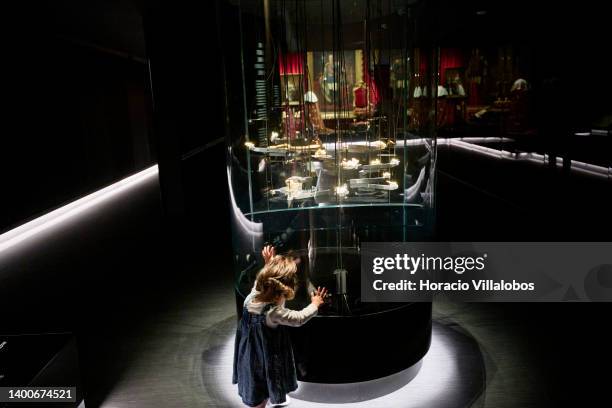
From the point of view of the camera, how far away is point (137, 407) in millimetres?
2465

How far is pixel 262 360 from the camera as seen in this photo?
2127 mm

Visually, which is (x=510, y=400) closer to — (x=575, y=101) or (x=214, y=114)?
(x=575, y=101)

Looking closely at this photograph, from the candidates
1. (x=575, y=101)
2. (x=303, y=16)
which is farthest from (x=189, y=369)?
(x=575, y=101)

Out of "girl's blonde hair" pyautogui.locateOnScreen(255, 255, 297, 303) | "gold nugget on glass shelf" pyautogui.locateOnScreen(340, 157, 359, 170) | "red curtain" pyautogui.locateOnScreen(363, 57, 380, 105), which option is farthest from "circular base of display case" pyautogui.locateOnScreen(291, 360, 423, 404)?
"red curtain" pyautogui.locateOnScreen(363, 57, 380, 105)

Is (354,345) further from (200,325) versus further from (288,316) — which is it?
(200,325)

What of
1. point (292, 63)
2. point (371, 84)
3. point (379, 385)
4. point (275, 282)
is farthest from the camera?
point (371, 84)

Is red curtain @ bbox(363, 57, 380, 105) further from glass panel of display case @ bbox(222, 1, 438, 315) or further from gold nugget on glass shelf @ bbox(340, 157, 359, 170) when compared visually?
gold nugget on glass shelf @ bbox(340, 157, 359, 170)

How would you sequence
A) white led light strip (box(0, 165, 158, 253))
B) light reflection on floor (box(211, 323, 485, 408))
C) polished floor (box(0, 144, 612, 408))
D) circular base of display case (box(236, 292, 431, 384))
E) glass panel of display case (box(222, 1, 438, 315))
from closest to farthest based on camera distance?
circular base of display case (box(236, 292, 431, 384)) < light reflection on floor (box(211, 323, 485, 408)) < polished floor (box(0, 144, 612, 408)) < glass panel of display case (box(222, 1, 438, 315)) < white led light strip (box(0, 165, 158, 253))

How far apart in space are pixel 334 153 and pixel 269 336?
1.32 metres


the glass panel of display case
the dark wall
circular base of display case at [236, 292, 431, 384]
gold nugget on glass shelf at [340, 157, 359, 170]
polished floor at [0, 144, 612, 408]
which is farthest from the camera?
the dark wall

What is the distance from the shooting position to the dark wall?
589cm

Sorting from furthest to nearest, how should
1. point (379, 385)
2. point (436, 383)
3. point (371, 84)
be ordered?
point (371, 84) → point (436, 383) → point (379, 385)

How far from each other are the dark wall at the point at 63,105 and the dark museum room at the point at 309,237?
49 millimetres

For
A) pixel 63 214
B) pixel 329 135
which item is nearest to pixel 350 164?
pixel 329 135
